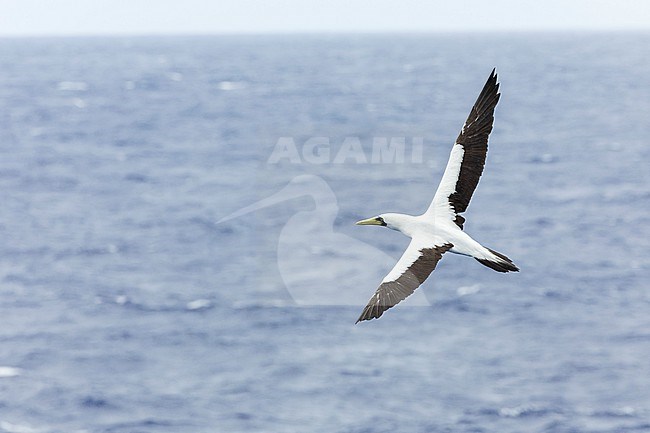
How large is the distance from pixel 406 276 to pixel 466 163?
10.1 feet

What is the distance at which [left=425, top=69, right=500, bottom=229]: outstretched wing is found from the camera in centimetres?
2102

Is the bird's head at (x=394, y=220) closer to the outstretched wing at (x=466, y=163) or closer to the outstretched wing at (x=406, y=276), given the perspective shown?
the outstretched wing at (x=466, y=163)

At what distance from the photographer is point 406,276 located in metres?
19.5

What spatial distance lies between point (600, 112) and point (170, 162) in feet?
248

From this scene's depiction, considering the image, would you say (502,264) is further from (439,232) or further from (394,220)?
(394,220)

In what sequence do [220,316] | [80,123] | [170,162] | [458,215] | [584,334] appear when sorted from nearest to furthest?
[458,215] < [584,334] < [220,316] < [170,162] < [80,123]

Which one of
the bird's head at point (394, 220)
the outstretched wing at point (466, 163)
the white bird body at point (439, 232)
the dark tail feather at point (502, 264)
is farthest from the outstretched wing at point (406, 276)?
the outstretched wing at point (466, 163)

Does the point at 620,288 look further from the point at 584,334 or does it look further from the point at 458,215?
the point at 458,215

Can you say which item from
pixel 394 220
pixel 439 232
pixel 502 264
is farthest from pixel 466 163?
pixel 502 264

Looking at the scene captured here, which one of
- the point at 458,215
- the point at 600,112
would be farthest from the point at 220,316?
the point at 600,112

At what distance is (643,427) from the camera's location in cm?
5456

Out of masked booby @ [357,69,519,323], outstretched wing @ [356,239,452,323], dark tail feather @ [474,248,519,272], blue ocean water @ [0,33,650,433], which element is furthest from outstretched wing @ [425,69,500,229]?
blue ocean water @ [0,33,650,433]

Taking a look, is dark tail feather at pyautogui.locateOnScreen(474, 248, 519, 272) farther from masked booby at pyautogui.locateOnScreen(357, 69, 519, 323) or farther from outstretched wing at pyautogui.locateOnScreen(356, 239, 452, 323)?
outstretched wing at pyautogui.locateOnScreen(356, 239, 452, 323)

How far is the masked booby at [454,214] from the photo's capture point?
19.9 metres
